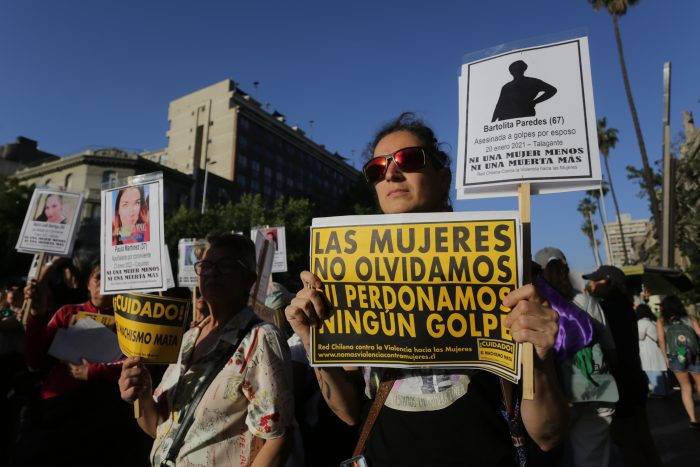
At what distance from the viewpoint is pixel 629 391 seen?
452 cm

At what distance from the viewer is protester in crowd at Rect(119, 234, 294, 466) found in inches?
79.1

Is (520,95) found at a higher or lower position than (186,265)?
higher

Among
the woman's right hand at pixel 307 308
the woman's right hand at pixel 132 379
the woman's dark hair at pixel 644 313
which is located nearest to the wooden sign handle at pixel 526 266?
the woman's right hand at pixel 307 308

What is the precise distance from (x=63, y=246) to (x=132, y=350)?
2712 millimetres

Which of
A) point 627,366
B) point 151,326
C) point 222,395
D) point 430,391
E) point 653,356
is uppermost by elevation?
point 151,326

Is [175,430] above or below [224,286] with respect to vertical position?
below

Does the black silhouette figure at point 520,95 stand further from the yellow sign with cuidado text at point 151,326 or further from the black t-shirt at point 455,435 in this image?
the yellow sign with cuidado text at point 151,326

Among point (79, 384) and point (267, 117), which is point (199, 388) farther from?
point (267, 117)

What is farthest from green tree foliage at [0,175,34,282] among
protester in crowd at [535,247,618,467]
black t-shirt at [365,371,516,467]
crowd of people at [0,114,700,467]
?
black t-shirt at [365,371,516,467]

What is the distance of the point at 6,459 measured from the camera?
4.61m

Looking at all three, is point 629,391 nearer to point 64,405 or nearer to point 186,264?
point 64,405

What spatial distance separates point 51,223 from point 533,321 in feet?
15.0

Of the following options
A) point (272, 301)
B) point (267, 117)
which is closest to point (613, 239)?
point (267, 117)

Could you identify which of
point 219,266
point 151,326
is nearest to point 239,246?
point 219,266
